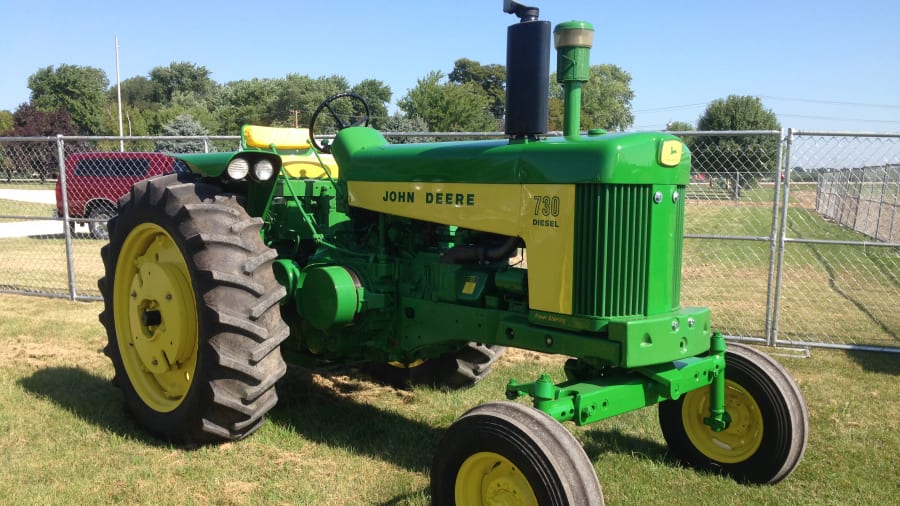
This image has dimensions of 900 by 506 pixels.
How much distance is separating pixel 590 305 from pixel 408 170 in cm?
134

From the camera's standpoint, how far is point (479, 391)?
536 centimetres

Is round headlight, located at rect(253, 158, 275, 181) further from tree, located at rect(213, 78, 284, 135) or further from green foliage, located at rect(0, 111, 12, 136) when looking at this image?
green foliage, located at rect(0, 111, 12, 136)

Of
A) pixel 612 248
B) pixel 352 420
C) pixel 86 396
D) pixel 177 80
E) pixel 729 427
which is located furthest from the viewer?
pixel 177 80

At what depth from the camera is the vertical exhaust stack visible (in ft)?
10.9

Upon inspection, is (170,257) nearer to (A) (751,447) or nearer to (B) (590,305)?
(B) (590,305)

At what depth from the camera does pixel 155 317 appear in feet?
14.1

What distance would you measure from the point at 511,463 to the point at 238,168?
246 centimetres

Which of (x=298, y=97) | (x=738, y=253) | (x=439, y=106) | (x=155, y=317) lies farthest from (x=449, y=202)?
(x=298, y=97)

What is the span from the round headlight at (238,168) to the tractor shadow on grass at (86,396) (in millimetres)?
1653

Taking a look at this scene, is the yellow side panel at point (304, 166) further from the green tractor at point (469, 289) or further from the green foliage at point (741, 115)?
the green foliage at point (741, 115)

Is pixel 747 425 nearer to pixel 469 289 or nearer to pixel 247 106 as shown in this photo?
pixel 469 289

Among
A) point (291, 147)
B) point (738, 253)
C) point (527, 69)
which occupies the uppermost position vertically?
point (527, 69)

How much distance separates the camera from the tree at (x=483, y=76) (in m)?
73.0

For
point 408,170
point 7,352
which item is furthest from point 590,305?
point 7,352
